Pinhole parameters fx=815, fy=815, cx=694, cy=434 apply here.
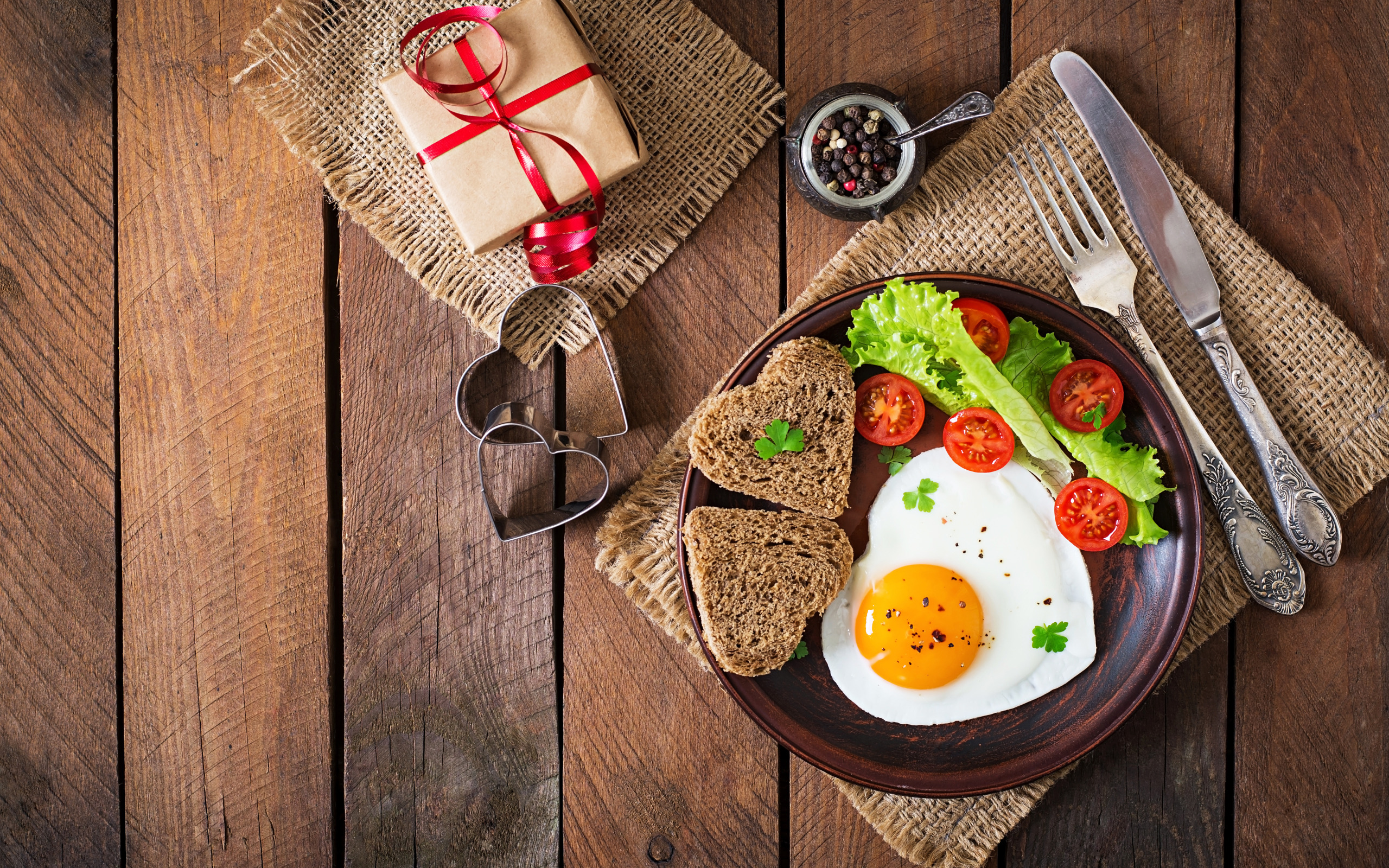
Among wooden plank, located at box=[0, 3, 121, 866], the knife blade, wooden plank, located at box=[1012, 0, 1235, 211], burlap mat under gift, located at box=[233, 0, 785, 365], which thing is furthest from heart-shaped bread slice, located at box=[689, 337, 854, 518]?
wooden plank, located at box=[0, 3, 121, 866]

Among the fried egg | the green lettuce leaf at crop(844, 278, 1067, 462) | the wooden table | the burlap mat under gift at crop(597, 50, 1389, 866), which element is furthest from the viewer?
the wooden table

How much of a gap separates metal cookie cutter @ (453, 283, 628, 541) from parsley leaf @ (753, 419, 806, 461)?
17.0 inches

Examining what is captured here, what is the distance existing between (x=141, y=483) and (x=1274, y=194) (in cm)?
347

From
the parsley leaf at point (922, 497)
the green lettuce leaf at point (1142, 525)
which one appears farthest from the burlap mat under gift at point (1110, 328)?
the parsley leaf at point (922, 497)

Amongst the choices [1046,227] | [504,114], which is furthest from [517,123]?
[1046,227]

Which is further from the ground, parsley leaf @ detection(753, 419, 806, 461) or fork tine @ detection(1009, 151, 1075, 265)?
fork tine @ detection(1009, 151, 1075, 265)

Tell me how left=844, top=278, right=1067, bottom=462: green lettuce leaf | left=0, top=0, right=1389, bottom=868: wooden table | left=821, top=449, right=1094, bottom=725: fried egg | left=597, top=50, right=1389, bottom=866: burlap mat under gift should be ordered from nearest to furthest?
1. left=844, top=278, right=1067, bottom=462: green lettuce leaf
2. left=821, top=449, right=1094, bottom=725: fried egg
3. left=597, top=50, right=1389, bottom=866: burlap mat under gift
4. left=0, top=0, right=1389, bottom=868: wooden table

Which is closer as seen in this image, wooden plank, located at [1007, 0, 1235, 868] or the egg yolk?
the egg yolk

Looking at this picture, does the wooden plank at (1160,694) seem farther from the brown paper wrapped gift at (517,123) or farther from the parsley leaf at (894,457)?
the brown paper wrapped gift at (517,123)

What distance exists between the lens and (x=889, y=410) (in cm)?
218

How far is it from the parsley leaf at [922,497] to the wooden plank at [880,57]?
0.69m

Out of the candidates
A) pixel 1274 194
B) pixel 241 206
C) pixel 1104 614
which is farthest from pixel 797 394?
pixel 241 206

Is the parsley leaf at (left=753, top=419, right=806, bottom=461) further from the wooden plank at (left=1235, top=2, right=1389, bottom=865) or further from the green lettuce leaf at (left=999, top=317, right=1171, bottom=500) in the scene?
the wooden plank at (left=1235, top=2, right=1389, bottom=865)

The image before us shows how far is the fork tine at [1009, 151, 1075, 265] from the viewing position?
2227mm
